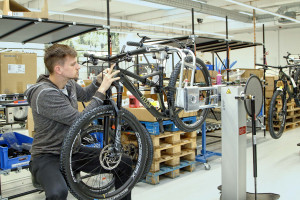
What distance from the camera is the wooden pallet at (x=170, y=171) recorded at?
4105 millimetres

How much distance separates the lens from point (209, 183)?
4145 mm

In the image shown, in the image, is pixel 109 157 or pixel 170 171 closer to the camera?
pixel 109 157

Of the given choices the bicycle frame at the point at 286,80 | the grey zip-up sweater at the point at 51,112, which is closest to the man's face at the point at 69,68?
the grey zip-up sweater at the point at 51,112

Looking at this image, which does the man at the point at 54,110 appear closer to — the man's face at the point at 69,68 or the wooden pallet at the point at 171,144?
the man's face at the point at 69,68

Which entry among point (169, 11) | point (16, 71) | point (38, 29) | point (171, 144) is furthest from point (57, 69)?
point (169, 11)

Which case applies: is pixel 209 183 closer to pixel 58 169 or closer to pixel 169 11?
pixel 58 169

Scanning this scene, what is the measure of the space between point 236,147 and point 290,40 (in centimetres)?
1425

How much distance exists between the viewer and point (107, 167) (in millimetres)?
2295

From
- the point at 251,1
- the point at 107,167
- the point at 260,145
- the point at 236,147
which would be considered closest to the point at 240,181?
the point at 236,147

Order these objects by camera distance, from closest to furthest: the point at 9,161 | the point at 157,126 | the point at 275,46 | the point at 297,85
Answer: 1. the point at 9,161
2. the point at 157,126
3. the point at 297,85
4. the point at 275,46

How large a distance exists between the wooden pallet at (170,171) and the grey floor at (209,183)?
0.07m

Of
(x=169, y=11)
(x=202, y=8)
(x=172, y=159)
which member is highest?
(x=169, y=11)

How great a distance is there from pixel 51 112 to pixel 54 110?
3 cm

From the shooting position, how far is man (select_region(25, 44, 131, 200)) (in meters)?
2.16
